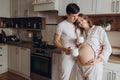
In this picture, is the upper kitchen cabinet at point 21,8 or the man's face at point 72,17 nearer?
the man's face at point 72,17

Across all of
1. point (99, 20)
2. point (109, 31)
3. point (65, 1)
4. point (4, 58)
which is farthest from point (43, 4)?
point (4, 58)

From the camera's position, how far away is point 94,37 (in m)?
1.68

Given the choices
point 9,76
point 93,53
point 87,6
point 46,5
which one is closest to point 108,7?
point 87,6

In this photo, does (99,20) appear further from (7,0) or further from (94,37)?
(7,0)

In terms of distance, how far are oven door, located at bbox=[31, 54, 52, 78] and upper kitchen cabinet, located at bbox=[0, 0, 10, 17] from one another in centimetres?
165

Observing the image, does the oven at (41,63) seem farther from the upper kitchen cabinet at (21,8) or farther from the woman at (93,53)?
the woman at (93,53)

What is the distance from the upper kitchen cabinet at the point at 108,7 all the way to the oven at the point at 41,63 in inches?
51.1

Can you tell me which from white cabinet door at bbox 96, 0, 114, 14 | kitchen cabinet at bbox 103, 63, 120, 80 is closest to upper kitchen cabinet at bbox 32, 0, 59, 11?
white cabinet door at bbox 96, 0, 114, 14

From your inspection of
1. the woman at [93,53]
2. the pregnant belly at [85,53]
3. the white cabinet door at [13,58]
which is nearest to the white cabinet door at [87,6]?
the woman at [93,53]

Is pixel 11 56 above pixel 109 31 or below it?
below

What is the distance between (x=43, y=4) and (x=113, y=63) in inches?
74.9

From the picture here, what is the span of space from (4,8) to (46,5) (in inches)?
62.6

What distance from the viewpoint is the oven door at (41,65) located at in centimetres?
316

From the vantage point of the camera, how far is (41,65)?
334 cm
